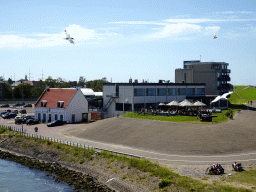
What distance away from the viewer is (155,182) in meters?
28.5

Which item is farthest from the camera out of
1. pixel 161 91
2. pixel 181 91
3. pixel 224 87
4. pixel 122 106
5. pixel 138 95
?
pixel 224 87

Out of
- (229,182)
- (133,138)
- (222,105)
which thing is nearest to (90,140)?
(133,138)

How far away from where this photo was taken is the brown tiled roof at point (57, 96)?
63719 mm

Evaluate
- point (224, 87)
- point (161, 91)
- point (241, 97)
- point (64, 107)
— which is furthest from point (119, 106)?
point (241, 97)

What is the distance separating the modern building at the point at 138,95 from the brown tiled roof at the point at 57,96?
948 centimetres

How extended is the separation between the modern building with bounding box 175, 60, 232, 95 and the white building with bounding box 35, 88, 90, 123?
34.9 metres

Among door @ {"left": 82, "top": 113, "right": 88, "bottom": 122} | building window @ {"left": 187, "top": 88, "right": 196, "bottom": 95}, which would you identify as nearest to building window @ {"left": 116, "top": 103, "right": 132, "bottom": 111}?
door @ {"left": 82, "top": 113, "right": 88, "bottom": 122}

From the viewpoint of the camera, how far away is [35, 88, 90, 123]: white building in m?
61.8

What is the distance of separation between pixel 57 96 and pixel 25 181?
3307cm

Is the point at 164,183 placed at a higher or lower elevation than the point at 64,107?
lower

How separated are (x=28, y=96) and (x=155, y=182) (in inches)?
4299

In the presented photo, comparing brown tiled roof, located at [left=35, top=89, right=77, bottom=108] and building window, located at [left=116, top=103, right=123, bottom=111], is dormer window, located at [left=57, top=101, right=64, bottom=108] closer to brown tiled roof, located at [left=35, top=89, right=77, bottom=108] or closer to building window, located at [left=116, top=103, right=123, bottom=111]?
brown tiled roof, located at [left=35, top=89, right=77, bottom=108]

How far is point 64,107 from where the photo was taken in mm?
61500

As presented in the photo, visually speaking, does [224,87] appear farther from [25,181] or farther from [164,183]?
[25,181]
